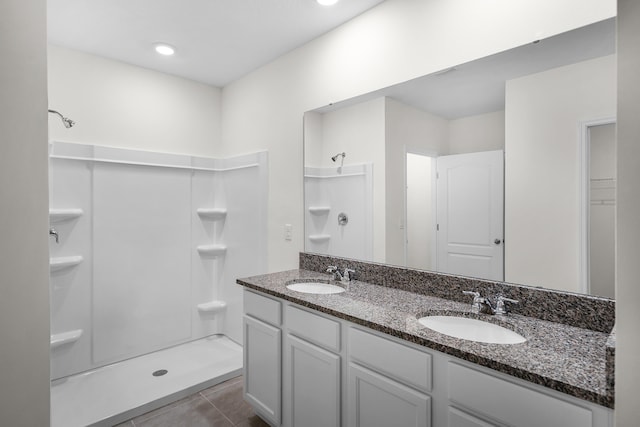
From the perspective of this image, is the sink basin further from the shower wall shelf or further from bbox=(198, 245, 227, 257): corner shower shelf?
the shower wall shelf

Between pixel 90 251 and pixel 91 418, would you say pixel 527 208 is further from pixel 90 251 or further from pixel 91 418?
pixel 90 251

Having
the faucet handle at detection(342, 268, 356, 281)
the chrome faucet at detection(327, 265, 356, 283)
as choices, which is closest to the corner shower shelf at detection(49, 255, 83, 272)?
the chrome faucet at detection(327, 265, 356, 283)

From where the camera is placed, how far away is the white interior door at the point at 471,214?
1599mm

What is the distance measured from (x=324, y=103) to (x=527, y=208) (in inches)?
57.9

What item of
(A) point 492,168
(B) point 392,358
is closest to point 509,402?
(B) point 392,358

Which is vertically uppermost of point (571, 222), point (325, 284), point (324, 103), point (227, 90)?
point (227, 90)

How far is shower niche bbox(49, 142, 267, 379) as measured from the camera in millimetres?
2602

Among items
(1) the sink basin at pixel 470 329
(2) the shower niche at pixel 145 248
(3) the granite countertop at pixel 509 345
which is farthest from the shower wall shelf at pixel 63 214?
(1) the sink basin at pixel 470 329

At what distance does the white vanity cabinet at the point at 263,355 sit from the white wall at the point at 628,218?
58.7 inches

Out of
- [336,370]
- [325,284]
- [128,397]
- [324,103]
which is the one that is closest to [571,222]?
[336,370]

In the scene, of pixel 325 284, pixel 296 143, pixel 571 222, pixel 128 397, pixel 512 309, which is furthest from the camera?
pixel 296 143

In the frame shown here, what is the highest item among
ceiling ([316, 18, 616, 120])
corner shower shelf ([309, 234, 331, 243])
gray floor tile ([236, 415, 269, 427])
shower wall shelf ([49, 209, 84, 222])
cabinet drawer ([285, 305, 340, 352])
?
ceiling ([316, 18, 616, 120])

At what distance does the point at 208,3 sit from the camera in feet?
6.65

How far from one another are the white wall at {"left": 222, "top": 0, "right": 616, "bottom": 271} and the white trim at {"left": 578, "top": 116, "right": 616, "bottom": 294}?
0.43 m
